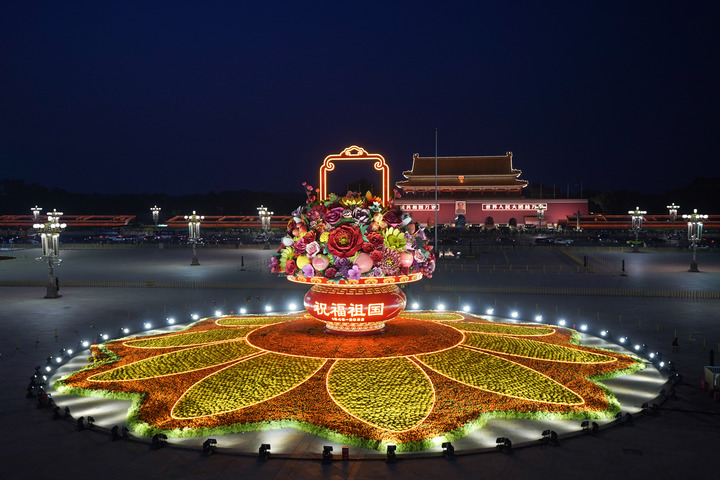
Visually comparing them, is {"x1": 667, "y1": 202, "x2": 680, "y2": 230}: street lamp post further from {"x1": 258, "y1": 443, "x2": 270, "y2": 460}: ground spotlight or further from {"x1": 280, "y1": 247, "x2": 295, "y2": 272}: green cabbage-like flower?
{"x1": 258, "y1": 443, "x2": 270, "y2": 460}: ground spotlight

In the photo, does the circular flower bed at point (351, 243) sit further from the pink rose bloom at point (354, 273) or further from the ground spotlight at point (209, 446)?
the ground spotlight at point (209, 446)

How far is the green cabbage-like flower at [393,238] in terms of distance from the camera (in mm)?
10688

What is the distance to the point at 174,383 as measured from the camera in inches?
380

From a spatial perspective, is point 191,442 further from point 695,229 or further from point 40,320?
point 695,229

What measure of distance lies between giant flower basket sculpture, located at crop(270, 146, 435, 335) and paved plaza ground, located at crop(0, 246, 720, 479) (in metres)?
3.04

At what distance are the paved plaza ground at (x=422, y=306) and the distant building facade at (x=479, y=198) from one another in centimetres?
3309

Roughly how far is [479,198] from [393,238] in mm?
70498

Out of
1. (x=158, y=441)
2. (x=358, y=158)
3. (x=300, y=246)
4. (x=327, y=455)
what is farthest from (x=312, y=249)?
(x=158, y=441)

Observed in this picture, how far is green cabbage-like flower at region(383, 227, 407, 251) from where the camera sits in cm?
1069

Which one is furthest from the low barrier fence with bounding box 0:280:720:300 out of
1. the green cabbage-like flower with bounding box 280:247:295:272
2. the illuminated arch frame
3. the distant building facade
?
the distant building facade

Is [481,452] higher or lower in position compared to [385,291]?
lower

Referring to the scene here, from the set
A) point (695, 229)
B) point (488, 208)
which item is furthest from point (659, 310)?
point (488, 208)

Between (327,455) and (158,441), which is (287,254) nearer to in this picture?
(158,441)

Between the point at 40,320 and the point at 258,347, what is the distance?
12.0m
